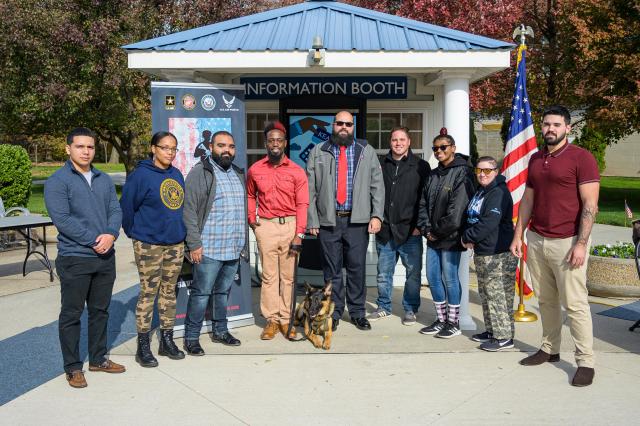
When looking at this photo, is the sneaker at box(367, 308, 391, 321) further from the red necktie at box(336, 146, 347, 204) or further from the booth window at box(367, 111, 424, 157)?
the booth window at box(367, 111, 424, 157)

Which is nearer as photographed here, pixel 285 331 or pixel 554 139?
pixel 554 139

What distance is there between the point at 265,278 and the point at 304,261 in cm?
185

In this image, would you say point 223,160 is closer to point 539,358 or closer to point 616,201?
point 539,358

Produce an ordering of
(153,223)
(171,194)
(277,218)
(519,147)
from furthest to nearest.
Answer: (519,147)
(277,218)
(171,194)
(153,223)

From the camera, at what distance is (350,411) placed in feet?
13.7

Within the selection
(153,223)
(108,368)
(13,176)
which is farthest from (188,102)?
(13,176)

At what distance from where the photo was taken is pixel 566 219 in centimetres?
471

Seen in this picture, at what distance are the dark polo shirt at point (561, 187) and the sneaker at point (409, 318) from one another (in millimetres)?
1933

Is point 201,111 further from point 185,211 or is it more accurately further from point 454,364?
point 454,364

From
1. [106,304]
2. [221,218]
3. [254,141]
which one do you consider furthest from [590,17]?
[106,304]

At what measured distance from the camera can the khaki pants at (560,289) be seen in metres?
4.72

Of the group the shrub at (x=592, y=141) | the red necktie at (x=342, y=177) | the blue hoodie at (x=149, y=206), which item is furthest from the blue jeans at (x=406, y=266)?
the shrub at (x=592, y=141)

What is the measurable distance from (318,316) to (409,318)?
1.27 meters

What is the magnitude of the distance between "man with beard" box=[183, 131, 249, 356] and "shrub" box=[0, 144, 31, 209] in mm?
9745
